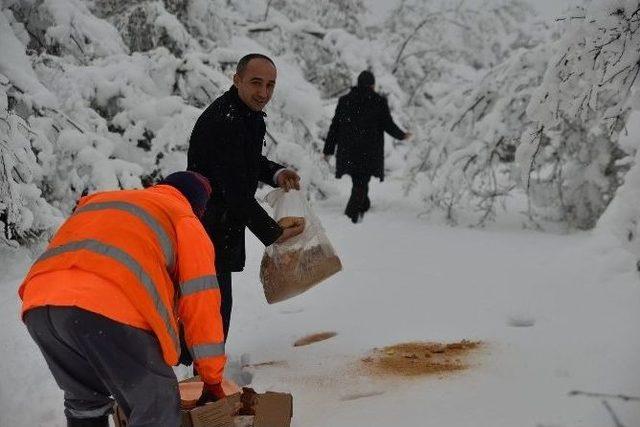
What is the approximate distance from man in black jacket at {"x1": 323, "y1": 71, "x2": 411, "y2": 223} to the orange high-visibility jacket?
4847 mm

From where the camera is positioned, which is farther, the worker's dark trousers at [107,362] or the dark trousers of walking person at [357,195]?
the dark trousers of walking person at [357,195]

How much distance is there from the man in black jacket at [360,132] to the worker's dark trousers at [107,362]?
202 inches

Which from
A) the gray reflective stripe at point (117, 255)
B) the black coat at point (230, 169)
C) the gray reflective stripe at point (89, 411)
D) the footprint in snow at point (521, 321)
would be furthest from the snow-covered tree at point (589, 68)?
the gray reflective stripe at point (89, 411)

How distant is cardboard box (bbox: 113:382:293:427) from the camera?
6.90 ft

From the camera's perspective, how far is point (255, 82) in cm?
310

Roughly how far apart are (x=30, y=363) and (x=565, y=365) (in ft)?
9.92

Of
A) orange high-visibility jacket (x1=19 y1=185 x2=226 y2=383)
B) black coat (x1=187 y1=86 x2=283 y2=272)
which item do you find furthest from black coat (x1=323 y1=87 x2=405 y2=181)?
orange high-visibility jacket (x1=19 y1=185 x2=226 y2=383)

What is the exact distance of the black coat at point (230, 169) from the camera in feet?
10.0

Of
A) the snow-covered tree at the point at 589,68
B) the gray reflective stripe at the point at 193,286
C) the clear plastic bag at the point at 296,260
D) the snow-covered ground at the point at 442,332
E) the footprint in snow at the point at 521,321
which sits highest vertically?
the snow-covered tree at the point at 589,68

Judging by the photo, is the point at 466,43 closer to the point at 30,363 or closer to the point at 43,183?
the point at 43,183

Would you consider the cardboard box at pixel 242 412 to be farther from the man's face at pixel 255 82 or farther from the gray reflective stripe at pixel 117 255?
the man's face at pixel 255 82

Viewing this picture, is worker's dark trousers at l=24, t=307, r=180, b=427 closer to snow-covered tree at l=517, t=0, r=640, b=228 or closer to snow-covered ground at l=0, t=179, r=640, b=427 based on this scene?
snow-covered ground at l=0, t=179, r=640, b=427

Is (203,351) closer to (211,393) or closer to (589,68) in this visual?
(211,393)

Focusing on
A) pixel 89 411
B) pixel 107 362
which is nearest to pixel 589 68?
pixel 107 362
